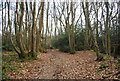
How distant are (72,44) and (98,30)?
19.9ft

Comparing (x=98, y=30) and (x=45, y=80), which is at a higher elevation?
(x=98, y=30)

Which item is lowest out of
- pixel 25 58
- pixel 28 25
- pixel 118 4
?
pixel 25 58

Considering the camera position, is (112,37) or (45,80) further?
(112,37)

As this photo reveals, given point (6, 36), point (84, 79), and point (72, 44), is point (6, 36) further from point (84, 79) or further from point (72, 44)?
point (84, 79)

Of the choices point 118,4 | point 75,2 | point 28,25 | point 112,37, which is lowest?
point 112,37

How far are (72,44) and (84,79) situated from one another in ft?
51.2

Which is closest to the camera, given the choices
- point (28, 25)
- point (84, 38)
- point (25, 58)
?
point (25, 58)

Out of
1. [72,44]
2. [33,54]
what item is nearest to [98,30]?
[72,44]

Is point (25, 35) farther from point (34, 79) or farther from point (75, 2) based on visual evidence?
point (34, 79)

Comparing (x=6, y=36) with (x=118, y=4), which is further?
(x=6, y=36)

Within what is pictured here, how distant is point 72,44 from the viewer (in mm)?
22031

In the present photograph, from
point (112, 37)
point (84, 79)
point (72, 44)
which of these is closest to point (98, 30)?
point (112, 37)

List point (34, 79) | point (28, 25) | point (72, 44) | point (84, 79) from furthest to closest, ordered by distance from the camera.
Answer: point (72, 44)
point (28, 25)
point (34, 79)
point (84, 79)

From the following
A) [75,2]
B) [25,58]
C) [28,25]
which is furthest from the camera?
[75,2]
